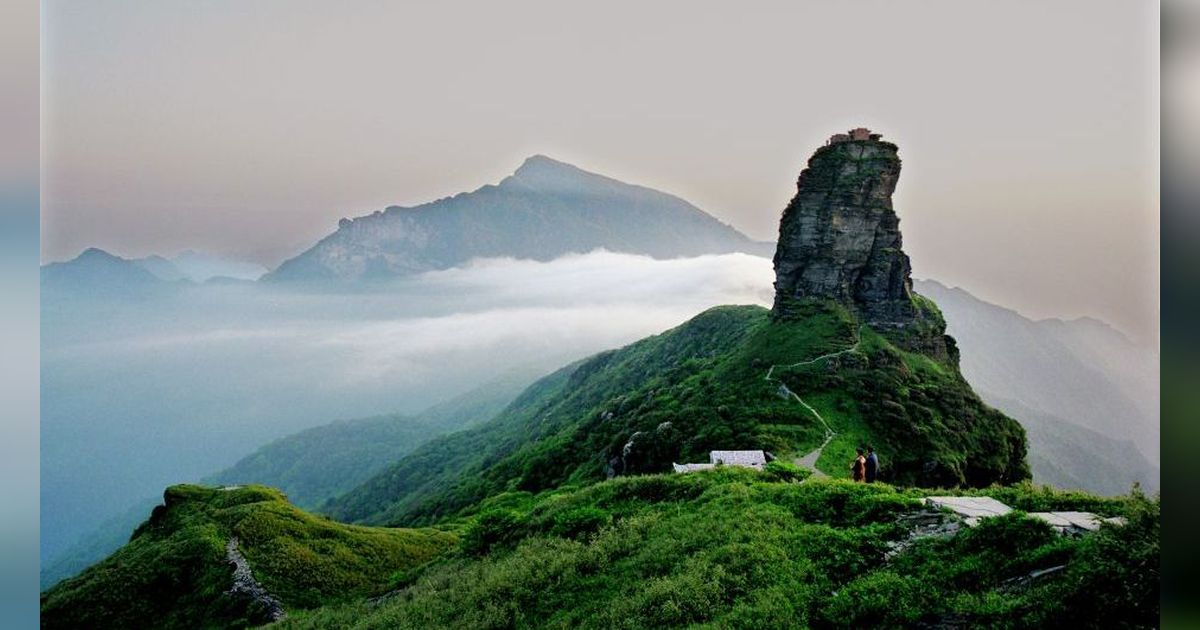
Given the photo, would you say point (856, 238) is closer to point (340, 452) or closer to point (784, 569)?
point (784, 569)

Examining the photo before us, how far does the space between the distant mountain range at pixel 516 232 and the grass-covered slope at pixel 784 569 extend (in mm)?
73549

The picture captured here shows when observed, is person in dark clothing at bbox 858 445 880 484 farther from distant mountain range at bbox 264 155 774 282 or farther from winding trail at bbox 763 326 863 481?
distant mountain range at bbox 264 155 774 282

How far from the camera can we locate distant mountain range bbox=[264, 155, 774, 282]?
105 metres

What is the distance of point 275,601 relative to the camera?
15.9 meters

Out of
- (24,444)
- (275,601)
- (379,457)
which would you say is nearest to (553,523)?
(275,601)

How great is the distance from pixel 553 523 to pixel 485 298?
119m

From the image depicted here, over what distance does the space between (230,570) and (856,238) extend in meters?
44.5

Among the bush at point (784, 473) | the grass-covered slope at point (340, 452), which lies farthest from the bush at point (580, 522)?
the grass-covered slope at point (340, 452)

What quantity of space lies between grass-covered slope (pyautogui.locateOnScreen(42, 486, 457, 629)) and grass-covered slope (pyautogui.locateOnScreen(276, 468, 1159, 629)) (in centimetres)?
473

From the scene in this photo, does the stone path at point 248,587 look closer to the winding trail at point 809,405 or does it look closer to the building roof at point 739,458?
the building roof at point 739,458

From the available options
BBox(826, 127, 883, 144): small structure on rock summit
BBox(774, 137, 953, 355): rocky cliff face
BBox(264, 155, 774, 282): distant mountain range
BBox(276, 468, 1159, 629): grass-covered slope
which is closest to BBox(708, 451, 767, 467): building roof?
BBox(276, 468, 1159, 629): grass-covered slope

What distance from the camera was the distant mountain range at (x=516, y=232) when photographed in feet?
344

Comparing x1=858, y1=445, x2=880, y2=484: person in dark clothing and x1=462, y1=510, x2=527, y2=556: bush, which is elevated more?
x1=858, y1=445, x2=880, y2=484: person in dark clothing

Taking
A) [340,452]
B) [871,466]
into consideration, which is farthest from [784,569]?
[340,452]
